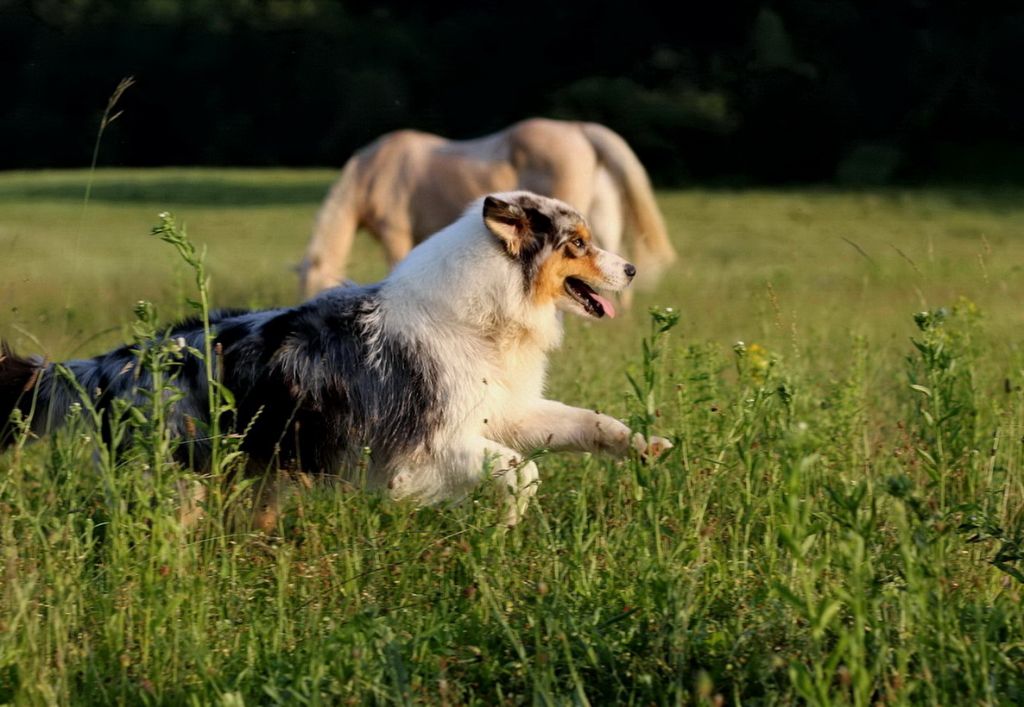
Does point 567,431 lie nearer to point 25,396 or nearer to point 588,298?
point 588,298

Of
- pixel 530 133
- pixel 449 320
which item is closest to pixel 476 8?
pixel 530 133

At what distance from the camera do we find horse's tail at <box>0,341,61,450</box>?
15.3 ft

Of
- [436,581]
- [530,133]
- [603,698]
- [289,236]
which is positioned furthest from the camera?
[289,236]

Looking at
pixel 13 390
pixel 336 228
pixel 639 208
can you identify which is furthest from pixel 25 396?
pixel 639 208

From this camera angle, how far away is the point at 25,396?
4695 mm

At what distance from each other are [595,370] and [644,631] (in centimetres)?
371

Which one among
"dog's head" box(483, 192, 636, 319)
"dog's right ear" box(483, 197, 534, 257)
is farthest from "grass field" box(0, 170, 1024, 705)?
"dog's right ear" box(483, 197, 534, 257)

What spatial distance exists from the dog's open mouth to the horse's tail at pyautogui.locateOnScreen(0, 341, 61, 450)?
1721mm

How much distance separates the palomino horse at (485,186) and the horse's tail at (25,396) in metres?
5.84

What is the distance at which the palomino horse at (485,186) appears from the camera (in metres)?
10.9

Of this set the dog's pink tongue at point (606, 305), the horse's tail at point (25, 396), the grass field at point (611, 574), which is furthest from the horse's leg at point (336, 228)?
the horse's tail at point (25, 396)

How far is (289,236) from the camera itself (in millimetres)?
19969

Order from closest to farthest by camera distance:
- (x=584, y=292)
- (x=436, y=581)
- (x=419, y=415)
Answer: (x=436, y=581)
(x=419, y=415)
(x=584, y=292)

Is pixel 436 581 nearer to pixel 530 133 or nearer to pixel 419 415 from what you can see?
pixel 419 415
